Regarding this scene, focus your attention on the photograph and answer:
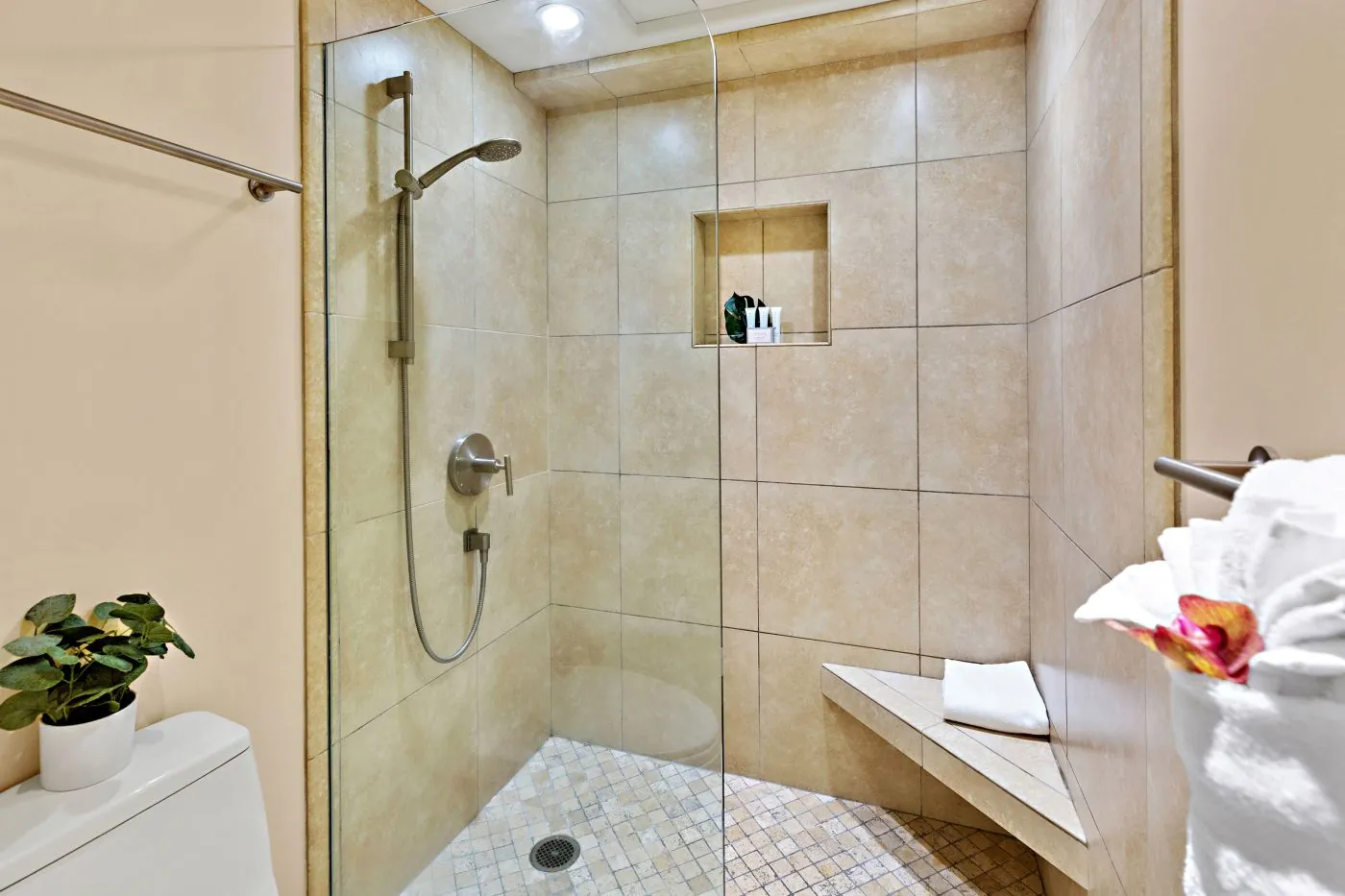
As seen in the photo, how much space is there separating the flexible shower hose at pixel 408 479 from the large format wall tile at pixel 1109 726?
117 cm

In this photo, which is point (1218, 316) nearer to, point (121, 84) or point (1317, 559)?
point (1317, 559)

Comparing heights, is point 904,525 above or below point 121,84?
below

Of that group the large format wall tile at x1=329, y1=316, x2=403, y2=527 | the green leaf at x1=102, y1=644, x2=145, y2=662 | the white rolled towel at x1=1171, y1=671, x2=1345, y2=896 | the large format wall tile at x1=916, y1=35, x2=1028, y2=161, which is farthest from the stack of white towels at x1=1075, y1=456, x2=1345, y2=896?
the large format wall tile at x1=916, y1=35, x2=1028, y2=161

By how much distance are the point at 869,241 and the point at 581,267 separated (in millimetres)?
1093

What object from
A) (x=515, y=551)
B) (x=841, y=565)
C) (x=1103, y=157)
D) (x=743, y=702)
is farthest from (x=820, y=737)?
(x=1103, y=157)

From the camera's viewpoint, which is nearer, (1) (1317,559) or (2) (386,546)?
(1) (1317,559)

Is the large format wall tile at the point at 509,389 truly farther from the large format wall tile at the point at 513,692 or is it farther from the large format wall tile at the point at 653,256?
the large format wall tile at the point at 513,692

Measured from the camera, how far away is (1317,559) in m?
0.36

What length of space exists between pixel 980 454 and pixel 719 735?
1.15 meters

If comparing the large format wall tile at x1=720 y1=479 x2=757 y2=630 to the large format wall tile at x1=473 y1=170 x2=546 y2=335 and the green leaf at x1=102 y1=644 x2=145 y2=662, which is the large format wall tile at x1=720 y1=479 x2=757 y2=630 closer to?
the large format wall tile at x1=473 y1=170 x2=546 y2=335

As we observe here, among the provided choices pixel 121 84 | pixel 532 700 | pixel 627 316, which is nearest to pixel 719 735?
pixel 532 700

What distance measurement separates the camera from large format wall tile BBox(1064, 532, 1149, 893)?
38.2 inches

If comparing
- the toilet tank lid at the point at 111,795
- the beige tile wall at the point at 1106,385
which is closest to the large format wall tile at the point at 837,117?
the beige tile wall at the point at 1106,385

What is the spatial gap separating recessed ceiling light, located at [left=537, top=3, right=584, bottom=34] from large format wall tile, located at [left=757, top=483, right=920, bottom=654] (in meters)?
1.39
